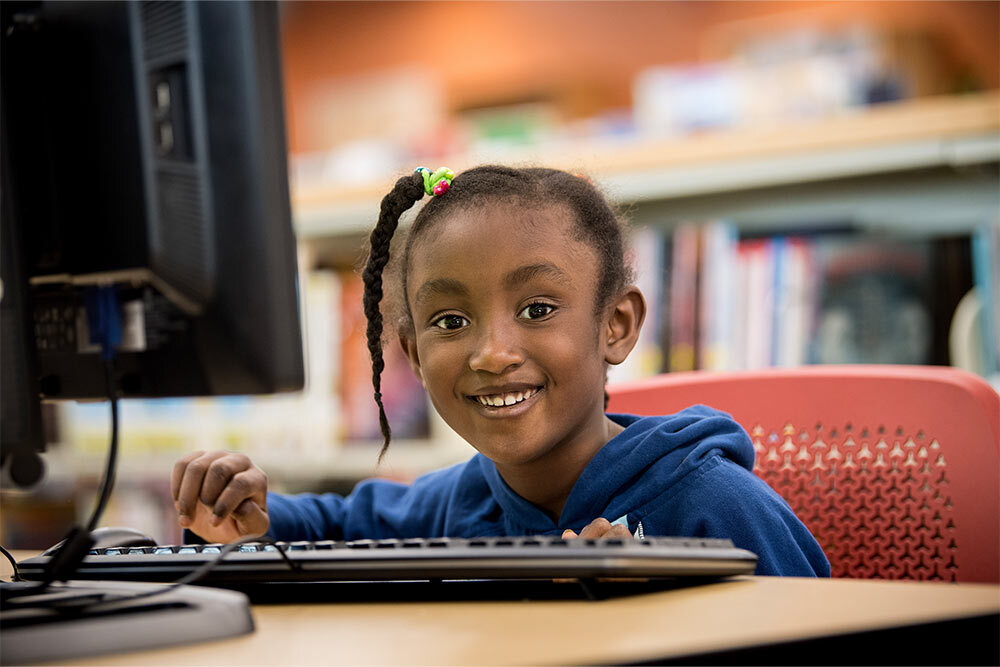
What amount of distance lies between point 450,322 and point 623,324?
0.19 m

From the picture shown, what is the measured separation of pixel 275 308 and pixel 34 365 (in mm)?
160

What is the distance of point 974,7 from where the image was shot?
11.8ft

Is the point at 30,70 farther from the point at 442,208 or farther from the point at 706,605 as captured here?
the point at 706,605

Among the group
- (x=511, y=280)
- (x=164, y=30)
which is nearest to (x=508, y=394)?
(x=511, y=280)

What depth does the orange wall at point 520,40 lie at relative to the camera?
14.1ft

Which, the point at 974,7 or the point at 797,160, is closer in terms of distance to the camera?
the point at 797,160

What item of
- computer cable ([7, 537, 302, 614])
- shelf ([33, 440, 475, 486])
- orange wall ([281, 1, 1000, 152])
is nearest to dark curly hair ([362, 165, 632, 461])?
computer cable ([7, 537, 302, 614])

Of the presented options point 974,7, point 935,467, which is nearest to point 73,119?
point 935,467

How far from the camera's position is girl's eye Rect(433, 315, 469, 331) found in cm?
108

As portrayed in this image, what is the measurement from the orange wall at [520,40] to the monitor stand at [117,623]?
3602mm

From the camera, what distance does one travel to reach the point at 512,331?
41.1 inches

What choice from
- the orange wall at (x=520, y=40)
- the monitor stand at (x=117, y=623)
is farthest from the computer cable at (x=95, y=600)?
the orange wall at (x=520, y=40)

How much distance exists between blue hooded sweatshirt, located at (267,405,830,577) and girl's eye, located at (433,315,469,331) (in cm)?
17

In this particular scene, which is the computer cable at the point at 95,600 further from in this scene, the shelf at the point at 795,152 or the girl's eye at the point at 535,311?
the shelf at the point at 795,152
